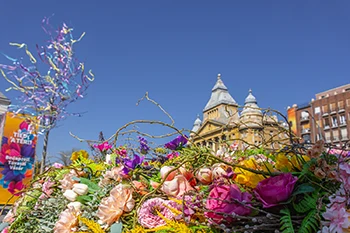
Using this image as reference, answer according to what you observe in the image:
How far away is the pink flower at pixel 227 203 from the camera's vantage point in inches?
23.0

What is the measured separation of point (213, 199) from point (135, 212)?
0.25 m

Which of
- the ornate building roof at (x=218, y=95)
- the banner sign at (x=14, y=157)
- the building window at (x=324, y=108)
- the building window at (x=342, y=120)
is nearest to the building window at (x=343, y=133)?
the building window at (x=342, y=120)

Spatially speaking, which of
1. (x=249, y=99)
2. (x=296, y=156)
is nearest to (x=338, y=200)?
(x=296, y=156)

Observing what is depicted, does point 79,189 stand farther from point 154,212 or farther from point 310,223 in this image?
point 310,223

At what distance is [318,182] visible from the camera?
0.60 m

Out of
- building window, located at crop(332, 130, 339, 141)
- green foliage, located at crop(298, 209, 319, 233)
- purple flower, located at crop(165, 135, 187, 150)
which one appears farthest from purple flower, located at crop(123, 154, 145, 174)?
building window, located at crop(332, 130, 339, 141)

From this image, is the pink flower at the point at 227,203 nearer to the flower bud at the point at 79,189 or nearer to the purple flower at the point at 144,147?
the flower bud at the point at 79,189

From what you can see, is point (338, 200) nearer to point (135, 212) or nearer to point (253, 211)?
point (253, 211)

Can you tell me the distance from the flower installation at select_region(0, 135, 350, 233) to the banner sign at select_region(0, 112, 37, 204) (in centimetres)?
1033

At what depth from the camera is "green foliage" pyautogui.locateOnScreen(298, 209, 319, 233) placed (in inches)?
20.5

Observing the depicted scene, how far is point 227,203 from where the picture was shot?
1.96 ft

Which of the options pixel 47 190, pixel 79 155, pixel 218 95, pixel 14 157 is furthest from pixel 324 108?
pixel 47 190

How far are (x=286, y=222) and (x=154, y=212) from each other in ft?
1.02

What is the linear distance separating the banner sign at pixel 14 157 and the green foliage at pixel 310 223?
429 inches
